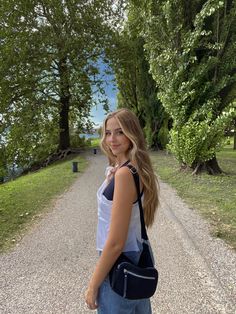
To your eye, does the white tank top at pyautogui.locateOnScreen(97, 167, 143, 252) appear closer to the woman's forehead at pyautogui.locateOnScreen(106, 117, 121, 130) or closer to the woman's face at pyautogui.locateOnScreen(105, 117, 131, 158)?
the woman's face at pyautogui.locateOnScreen(105, 117, 131, 158)

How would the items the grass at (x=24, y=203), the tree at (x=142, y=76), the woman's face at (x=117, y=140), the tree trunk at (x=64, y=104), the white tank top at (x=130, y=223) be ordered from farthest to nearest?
the tree at (x=142, y=76), the tree trunk at (x=64, y=104), the grass at (x=24, y=203), the woman's face at (x=117, y=140), the white tank top at (x=130, y=223)

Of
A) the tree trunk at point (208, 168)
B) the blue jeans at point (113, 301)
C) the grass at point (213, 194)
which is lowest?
the grass at point (213, 194)

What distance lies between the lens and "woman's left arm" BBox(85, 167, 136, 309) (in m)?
1.80

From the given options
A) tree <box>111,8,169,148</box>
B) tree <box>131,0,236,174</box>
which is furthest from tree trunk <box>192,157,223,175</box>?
tree <box>111,8,169,148</box>

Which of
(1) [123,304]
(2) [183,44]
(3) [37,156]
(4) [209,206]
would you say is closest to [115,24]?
(3) [37,156]

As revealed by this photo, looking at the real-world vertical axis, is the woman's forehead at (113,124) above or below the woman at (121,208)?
above

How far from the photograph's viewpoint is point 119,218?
1806 millimetres

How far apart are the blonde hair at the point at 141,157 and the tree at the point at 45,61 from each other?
59.8 feet

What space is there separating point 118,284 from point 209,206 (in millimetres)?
6714

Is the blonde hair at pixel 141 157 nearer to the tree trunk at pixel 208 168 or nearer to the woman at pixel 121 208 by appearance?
the woman at pixel 121 208

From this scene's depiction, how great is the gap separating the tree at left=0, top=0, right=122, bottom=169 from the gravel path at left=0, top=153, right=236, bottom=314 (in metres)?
14.2

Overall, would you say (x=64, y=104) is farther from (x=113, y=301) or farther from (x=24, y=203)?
(x=113, y=301)

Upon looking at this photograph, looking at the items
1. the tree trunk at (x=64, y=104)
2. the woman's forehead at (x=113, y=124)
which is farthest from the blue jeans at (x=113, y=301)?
the tree trunk at (x=64, y=104)

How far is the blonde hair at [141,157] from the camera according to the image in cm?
198
